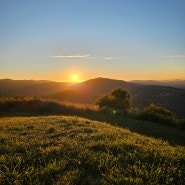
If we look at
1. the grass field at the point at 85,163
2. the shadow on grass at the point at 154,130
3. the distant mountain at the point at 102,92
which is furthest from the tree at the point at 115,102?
the distant mountain at the point at 102,92

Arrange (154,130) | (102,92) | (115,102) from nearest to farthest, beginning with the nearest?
(154,130) < (115,102) < (102,92)

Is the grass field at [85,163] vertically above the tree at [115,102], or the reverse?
the grass field at [85,163]

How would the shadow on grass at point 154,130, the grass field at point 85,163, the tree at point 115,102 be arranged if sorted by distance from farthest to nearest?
the tree at point 115,102, the shadow on grass at point 154,130, the grass field at point 85,163

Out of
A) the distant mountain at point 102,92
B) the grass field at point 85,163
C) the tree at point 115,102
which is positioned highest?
the grass field at point 85,163

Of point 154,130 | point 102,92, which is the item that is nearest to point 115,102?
point 154,130

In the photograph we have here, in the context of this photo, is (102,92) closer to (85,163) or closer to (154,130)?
(154,130)

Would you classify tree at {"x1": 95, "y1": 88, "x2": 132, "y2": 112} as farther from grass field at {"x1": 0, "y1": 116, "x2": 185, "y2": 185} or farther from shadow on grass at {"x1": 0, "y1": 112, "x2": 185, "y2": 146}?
grass field at {"x1": 0, "y1": 116, "x2": 185, "y2": 185}

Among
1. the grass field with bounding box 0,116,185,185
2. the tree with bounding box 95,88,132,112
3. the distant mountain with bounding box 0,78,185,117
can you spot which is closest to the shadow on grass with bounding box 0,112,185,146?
the grass field with bounding box 0,116,185,185

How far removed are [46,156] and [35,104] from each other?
61.1 ft

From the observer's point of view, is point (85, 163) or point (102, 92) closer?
point (85, 163)

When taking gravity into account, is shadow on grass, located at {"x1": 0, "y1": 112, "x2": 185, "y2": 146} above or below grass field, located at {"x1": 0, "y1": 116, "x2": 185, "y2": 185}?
below

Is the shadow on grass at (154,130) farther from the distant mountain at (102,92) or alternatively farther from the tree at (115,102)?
the distant mountain at (102,92)

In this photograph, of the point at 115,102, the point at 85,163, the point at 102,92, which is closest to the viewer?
the point at 85,163

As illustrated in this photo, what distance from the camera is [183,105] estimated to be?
137 metres
